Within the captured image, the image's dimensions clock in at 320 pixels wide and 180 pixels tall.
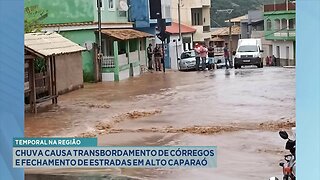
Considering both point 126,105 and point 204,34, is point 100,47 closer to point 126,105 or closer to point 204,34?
point 126,105

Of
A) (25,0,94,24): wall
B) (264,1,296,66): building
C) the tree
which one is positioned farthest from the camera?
(25,0,94,24): wall

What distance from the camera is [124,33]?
62.9ft

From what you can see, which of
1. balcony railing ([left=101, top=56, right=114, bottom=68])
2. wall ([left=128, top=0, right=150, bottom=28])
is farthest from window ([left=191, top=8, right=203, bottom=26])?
balcony railing ([left=101, top=56, right=114, bottom=68])

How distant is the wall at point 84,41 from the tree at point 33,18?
48.7 inches

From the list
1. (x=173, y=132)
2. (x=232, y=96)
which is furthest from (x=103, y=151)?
(x=232, y=96)

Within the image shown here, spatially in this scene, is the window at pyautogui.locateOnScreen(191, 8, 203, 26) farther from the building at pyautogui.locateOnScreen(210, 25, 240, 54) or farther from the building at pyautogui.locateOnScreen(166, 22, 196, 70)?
the building at pyautogui.locateOnScreen(210, 25, 240, 54)

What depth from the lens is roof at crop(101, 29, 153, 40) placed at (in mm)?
18478

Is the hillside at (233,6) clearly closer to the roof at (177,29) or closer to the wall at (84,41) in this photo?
the roof at (177,29)

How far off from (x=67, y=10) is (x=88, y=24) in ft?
3.83

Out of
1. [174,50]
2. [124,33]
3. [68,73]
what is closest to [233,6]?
[174,50]

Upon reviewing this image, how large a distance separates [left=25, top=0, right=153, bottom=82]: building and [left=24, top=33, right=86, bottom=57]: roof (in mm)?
868

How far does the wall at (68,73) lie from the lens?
15492 mm

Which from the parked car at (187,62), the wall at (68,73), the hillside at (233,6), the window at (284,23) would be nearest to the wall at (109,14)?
the wall at (68,73)
